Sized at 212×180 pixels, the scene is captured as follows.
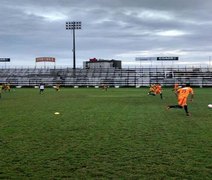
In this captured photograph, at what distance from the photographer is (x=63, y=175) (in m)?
7.38

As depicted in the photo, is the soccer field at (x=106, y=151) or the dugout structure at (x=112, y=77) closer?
the soccer field at (x=106, y=151)

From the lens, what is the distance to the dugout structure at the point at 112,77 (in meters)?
79.7

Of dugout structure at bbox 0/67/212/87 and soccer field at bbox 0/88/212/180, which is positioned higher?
dugout structure at bbox 0/67/212/87

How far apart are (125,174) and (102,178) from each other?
0.53 metres

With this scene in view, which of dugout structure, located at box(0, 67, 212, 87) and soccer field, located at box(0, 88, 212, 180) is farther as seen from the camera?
dugout structure, located at box(0, 67, 212, 87)

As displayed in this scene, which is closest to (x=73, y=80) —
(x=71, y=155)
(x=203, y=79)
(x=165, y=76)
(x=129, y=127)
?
(x=165, y=76)

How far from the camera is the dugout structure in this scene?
261 feet

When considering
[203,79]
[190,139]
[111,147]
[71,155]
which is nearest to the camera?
[71,155]

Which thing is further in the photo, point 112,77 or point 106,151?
point 112,77

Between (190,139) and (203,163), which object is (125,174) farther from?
(190,139)

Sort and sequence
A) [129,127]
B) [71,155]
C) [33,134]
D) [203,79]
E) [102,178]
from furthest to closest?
1. [203,79]
2. [129,127]
3. [33,134]
4. [71,155]
5. [102,178]

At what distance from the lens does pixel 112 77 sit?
276 feet

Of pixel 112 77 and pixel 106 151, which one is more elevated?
pixel 112 77

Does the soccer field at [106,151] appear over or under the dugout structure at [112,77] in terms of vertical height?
under
